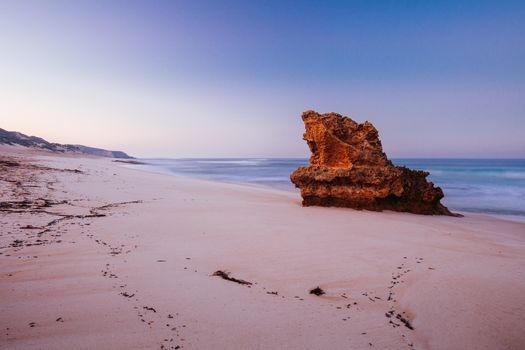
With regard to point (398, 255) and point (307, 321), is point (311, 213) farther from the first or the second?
point (307, 321)

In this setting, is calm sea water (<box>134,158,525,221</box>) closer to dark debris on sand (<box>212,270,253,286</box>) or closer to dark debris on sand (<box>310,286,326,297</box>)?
dark debris on sand (<box>310,286,326,297</box>)

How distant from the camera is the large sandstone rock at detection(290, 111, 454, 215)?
873cm

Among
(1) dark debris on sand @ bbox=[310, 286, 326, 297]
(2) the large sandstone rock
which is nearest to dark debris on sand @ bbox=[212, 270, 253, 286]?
(1) dark debris on sand @ bbox=[310, 286, 326, 297]

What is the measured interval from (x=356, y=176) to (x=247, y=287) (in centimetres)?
669

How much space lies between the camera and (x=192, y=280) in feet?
10.0

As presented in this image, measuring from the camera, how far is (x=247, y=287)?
9.80 ft

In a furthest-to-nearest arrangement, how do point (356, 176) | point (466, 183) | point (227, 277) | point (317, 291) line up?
1. point (466, 183)
2. point (356, 176)
3. point (227, 277)
4. point (317, 291)

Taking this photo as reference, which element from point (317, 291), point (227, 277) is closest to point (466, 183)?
point (317, 291)

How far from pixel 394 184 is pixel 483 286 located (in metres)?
5.77

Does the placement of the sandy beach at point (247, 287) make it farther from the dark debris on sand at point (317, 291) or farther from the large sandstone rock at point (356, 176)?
the large sandstone rock at point (356, 176)

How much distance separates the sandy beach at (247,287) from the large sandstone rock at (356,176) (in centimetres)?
322

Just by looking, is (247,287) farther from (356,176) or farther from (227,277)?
(356,176)

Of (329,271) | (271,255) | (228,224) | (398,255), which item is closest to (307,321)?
(329,271)

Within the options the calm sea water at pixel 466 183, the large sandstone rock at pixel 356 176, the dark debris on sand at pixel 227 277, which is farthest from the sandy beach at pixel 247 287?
the calm sea water at pixel 466 183
